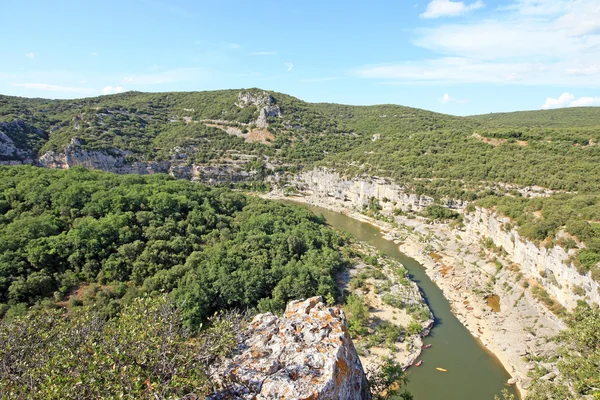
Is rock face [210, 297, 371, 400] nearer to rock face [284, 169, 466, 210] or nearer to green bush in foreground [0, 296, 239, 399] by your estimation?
green bush in foreground [0, 296, 239, 399]

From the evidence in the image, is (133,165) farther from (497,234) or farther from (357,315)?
(497,234)

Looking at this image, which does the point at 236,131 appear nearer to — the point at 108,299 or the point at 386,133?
the point at 386,133

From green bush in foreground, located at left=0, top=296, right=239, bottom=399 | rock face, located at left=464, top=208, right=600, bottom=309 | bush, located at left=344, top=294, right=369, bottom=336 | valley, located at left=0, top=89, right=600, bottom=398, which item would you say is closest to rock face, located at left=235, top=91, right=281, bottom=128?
valley, located at left=0, top=89, right=600, bottom=398

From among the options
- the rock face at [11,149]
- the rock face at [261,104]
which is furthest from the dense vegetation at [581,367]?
the rock face at [261,104]

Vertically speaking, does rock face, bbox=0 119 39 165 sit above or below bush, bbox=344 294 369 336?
above

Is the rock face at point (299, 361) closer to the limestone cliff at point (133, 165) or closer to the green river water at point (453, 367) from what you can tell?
the green river water at point (453, 367)

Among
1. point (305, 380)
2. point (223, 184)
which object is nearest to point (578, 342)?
point (305, 380)

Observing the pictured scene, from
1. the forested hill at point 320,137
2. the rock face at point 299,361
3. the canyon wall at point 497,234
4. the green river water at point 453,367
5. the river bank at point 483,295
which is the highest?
the forested hill at point 320,137
